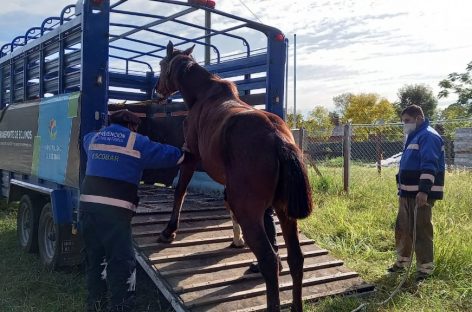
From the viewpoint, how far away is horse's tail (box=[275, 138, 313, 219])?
3314 millimetres

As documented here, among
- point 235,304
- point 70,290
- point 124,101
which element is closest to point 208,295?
point 235,304

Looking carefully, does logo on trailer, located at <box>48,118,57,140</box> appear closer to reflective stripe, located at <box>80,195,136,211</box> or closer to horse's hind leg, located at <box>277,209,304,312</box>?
reflective stripe, located at <box>80,195,136,211</box>

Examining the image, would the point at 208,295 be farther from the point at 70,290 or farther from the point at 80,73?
the point at 80,73

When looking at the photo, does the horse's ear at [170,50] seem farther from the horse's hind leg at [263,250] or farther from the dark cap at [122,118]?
the horse's hind leg at [263,250]

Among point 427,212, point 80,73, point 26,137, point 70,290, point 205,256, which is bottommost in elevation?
point 70,290

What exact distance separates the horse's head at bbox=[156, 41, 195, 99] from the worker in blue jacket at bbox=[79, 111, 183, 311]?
121cm

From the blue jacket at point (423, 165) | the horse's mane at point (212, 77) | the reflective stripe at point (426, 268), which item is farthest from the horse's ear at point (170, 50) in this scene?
the reflective stripe at point (426, 268)

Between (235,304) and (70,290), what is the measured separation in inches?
77.3

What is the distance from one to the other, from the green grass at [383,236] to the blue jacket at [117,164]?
1.90m

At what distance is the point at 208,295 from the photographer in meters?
3.81

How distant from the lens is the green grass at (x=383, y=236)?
435cm

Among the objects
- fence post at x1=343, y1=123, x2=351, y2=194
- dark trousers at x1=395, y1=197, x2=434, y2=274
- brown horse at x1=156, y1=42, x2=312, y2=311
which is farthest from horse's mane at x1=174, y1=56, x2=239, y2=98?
fence post at x1=343, y1=123, x2=351, y2=194

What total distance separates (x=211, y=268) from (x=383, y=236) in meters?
3.21

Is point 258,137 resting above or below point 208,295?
above
